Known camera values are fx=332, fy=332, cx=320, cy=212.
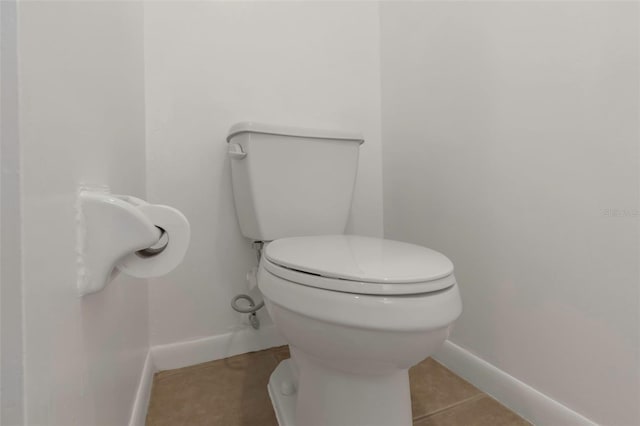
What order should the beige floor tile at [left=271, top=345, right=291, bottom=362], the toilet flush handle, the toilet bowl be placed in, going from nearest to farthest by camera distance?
the toilet bowl < the toilet flush handle < the beige floor tile at [left=271, top=345, right=291, bottom=362]

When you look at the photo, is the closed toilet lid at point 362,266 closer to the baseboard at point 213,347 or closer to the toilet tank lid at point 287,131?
the toilet tank lid at point 287,131

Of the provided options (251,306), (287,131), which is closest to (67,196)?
(287,131)

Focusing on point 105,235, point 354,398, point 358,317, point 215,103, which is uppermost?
point 215,103

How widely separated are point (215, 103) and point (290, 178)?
40cm

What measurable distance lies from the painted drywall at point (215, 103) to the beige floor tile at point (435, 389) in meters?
0.61

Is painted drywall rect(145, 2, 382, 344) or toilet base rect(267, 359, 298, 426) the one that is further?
painted drywall rect(145, 2, 382, 344)

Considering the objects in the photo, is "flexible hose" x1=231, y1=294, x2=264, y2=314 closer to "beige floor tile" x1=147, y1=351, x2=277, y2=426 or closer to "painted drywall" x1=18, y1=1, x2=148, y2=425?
"beige floor tile" x1=147, y1=351, x2=277, y2=426

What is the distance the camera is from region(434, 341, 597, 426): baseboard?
2.48 feet

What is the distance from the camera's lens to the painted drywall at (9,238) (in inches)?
10.0

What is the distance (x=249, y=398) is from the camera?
93 cm

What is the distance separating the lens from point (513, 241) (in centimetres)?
86

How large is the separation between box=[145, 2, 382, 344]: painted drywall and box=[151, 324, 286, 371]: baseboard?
0.07 feet

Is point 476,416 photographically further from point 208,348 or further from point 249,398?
point 208,348

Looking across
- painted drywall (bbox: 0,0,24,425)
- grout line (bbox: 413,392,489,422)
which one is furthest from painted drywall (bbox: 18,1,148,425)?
grout line (bbox: 413,392,489,422)
